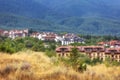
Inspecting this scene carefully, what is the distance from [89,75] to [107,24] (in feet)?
622

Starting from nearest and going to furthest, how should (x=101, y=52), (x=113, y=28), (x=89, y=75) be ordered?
(x=89, y=75), (x=101, y=52), (x=113, y=28)

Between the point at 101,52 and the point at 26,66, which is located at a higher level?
the point at 26,66

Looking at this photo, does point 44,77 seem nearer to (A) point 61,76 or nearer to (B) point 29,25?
(A) point 61,76

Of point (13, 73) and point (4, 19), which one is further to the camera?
point (4, 19)

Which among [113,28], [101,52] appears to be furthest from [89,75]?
[113,28]

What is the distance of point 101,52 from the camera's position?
Result: 4841 centimetres

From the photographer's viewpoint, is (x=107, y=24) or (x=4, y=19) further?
(x=107, y=24)

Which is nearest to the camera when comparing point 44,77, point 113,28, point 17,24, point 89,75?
point 44,77

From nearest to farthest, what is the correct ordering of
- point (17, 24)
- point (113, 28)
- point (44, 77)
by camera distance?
point (44, 77) → point (17, 24) → point (113, 28)

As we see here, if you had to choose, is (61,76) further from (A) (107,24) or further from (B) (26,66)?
(A) (107,24)

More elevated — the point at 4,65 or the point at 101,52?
Result: the point at 4,65

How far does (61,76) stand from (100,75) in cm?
104

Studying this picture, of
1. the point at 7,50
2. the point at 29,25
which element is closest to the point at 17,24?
the point at 29,25

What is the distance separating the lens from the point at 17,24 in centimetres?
15975
